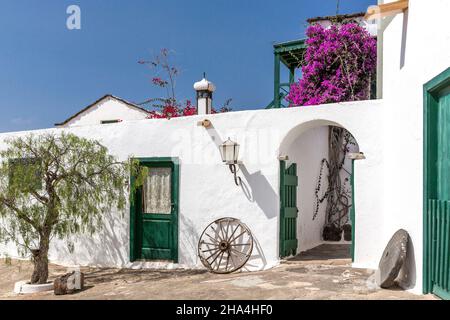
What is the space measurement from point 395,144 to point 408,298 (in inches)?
81.7

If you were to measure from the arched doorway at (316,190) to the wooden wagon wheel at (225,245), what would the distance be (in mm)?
614

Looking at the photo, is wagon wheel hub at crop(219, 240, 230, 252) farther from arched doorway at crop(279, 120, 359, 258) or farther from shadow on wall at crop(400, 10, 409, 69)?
shadow on wall at crop(400, 10, 409, 69)

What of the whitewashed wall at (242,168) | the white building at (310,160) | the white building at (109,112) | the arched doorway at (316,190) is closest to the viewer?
the white building at (310,160)

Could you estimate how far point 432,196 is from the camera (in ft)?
15.7

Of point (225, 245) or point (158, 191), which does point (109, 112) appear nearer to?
point (158, 191)

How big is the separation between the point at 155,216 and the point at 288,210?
2.38m

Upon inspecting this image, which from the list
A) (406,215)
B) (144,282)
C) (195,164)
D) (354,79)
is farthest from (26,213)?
→ (354,79)

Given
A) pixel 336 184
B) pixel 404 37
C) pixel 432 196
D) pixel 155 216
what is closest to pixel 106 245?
pixel 155 216

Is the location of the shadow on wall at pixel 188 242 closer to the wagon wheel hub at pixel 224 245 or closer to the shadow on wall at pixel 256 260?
the wagon wheel hub at pixel 224 245

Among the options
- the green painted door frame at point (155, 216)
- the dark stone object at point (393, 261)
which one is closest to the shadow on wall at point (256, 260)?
the green painted door frame at point (155, 216)

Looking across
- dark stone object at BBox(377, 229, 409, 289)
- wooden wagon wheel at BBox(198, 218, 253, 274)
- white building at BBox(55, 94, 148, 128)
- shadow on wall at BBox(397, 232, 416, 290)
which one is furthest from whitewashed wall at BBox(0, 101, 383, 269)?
white building at BBox(55, 94, 148, 128)

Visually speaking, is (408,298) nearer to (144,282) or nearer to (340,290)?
(340,290)

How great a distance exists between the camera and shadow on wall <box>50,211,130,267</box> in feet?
28.5

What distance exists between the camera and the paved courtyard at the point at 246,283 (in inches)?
216
